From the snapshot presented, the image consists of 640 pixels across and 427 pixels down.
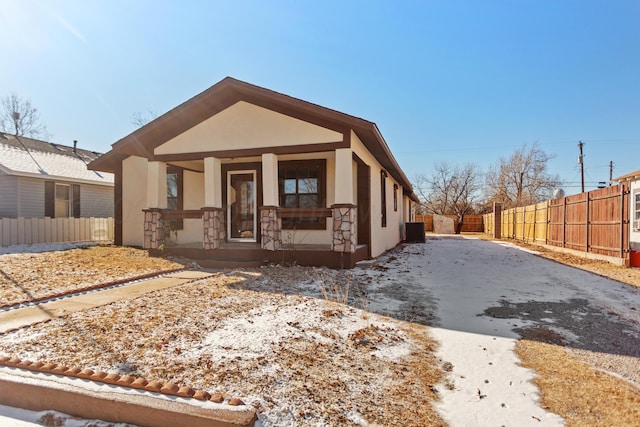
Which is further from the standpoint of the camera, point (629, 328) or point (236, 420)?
point (629, 328)

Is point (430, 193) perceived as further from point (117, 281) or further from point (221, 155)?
point (117, 281)

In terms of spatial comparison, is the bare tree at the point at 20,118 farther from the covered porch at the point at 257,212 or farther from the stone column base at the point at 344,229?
the stone column base at the point at 344,229

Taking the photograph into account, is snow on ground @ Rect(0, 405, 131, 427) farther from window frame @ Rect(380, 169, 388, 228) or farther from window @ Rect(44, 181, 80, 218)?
window @ Rect(44, 181, 80, 218)

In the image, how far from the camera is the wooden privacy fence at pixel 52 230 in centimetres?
1112

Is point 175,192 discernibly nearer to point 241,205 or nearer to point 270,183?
point 241,205

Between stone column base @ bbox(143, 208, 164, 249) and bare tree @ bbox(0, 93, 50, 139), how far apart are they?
23.1 meters

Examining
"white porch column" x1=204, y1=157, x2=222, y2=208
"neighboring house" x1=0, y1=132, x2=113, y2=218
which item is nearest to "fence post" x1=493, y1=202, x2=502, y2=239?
"white porch column" x1=204, y1=157, x2=222, y2=208

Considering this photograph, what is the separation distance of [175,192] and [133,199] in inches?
57.2

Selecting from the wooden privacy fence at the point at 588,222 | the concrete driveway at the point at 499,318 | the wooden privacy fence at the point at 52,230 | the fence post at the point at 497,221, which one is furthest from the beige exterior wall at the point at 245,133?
the fence post at the point at 497,221

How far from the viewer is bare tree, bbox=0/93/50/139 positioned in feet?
77.0

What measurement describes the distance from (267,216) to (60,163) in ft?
43.3

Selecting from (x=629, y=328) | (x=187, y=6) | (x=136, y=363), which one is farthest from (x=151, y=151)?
(x=629, y=328)

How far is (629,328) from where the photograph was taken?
3.78 m

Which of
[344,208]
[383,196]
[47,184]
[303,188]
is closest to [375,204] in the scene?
[383,196]
